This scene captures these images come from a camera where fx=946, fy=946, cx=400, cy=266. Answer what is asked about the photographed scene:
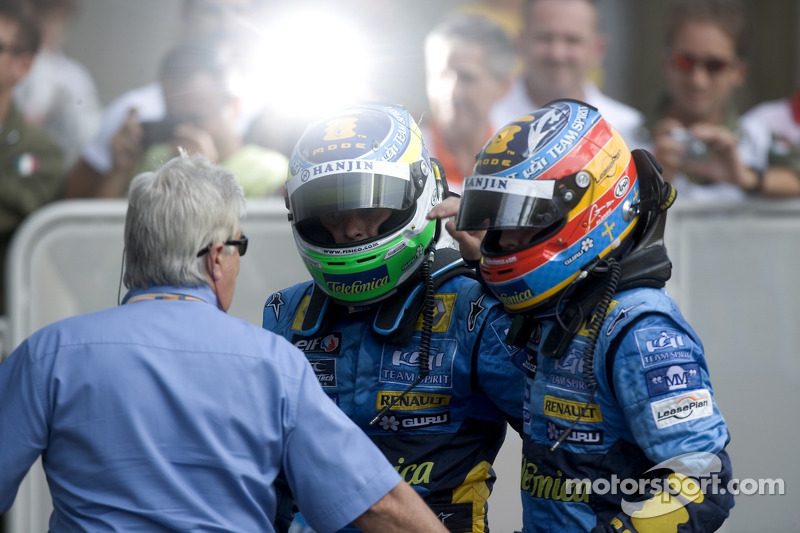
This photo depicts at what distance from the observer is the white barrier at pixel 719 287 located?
4.60 m

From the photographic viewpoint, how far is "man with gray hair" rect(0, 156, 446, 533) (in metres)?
2.10

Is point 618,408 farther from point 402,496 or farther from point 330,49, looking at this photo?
point 330,49

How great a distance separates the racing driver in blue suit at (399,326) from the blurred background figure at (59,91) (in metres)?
2.96

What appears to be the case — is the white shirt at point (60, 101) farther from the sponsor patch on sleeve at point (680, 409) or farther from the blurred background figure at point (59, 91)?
the sponsor patch on sleeve at point (680, 409)

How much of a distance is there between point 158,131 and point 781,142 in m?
3.54

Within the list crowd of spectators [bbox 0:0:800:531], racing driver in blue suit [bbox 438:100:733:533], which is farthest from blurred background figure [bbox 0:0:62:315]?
racing driver in blue suit [bbox 438:100:733:533]

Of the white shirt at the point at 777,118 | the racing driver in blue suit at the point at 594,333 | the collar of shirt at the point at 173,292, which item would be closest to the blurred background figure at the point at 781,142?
the white shirt at the point at 777,118

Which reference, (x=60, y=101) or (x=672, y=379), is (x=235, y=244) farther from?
(x=60, y=101)

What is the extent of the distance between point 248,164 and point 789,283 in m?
2.94

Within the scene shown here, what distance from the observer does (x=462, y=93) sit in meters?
5.43

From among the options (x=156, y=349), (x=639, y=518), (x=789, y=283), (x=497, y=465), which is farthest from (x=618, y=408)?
(x=789, y=283)

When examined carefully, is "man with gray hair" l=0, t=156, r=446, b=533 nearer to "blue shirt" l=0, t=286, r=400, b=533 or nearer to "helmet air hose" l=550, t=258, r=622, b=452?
"blue shirt" l=0, t=286, r=400, b=533

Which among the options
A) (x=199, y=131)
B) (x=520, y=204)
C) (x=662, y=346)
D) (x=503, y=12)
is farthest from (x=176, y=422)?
(x=503, y=12)

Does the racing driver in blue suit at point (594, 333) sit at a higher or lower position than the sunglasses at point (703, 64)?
lower
